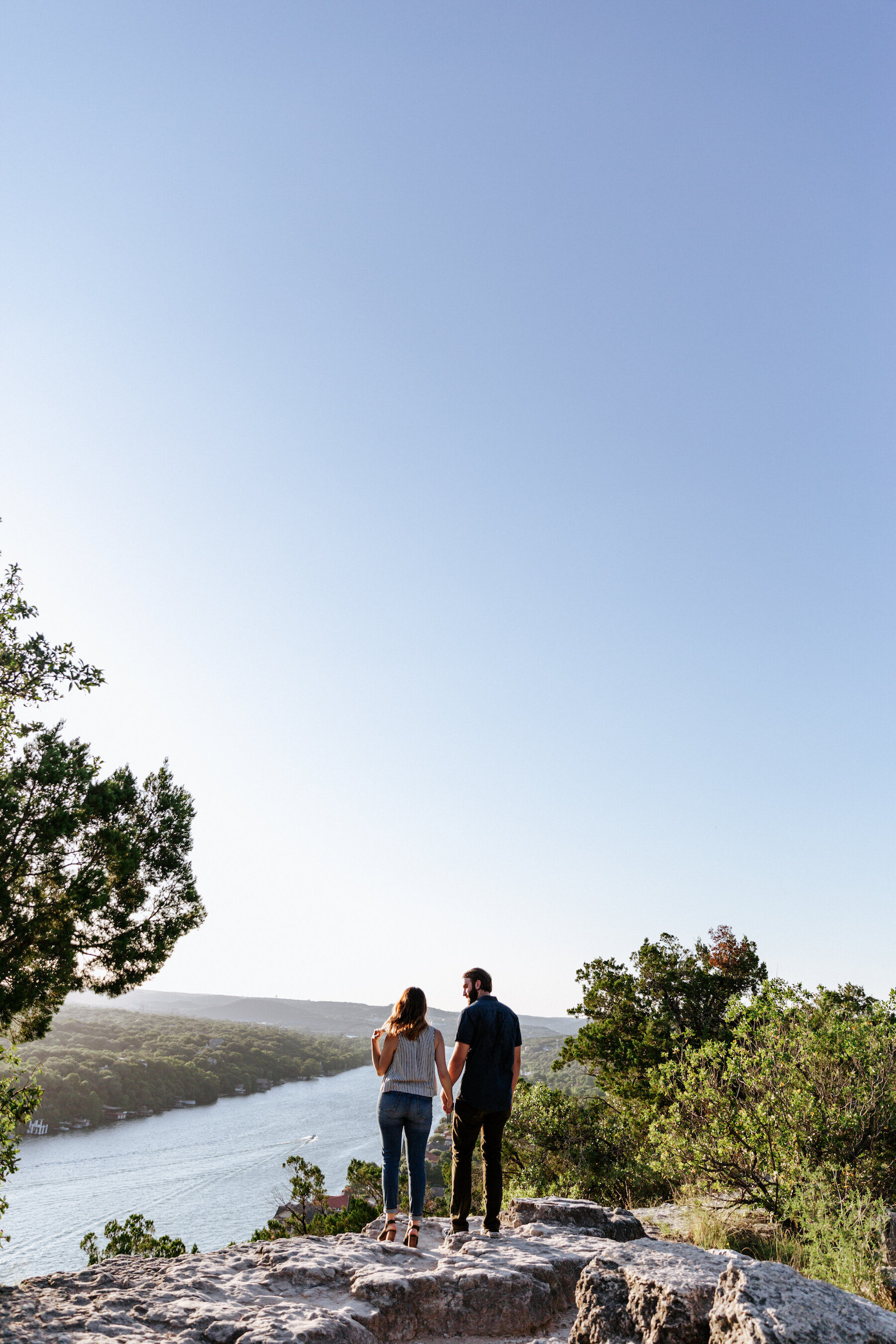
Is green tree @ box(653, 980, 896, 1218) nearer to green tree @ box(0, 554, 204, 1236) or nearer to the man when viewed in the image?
the man

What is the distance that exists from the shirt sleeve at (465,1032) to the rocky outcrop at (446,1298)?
4.22 feet

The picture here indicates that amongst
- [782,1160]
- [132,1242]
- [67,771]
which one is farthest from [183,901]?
[782,1160]

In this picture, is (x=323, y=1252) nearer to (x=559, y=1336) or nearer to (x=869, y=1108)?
(x=559, y=1336)

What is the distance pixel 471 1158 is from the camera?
5.29 m

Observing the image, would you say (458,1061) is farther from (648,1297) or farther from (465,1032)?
(648,1297)

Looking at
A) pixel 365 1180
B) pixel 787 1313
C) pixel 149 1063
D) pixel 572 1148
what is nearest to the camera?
pixel 787 1313

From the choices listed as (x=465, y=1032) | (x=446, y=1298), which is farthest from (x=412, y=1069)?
(x=446, y=1298)

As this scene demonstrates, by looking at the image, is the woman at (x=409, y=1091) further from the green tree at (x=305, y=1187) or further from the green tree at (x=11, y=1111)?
the green tree at (x=305, y=1187)

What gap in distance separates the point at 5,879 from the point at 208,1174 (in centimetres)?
2793

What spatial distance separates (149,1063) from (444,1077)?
43605 millimetres

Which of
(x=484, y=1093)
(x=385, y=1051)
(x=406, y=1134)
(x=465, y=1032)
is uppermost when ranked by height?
(x=465, y=1032)

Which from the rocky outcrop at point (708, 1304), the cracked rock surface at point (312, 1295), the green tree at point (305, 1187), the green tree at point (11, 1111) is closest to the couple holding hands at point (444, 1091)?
the cracked rock surface at point (312, 1295)

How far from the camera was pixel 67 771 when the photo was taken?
1094 cm

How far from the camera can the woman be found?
5.29 meters
